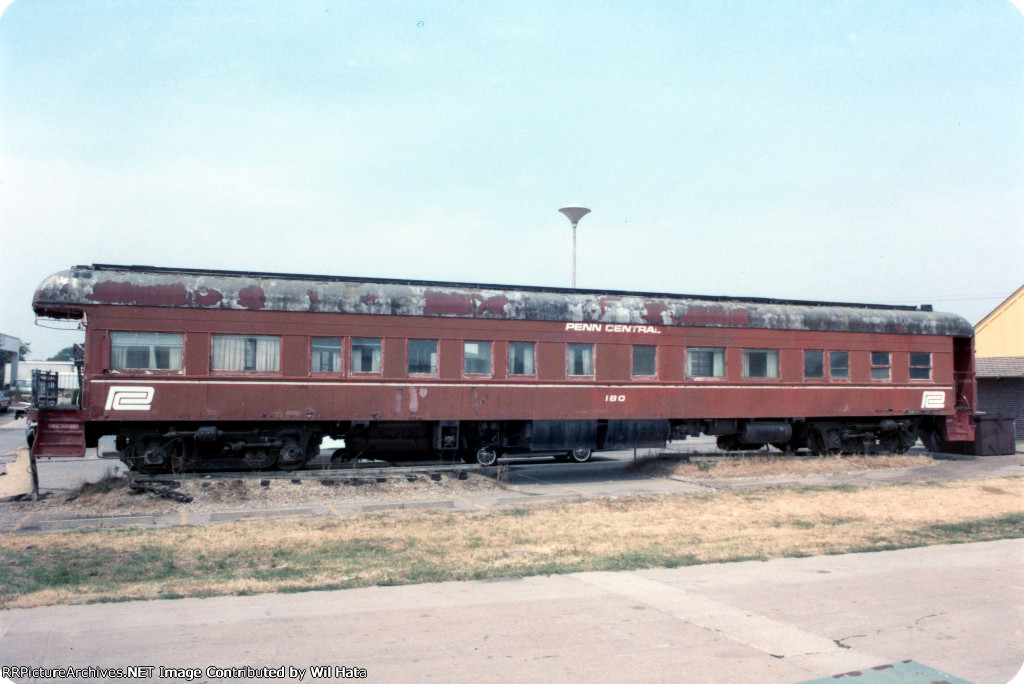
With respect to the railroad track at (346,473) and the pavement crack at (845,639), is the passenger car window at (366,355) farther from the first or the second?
the pavement crack at (845,639)

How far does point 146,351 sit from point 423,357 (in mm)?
4965

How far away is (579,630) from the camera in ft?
20.9

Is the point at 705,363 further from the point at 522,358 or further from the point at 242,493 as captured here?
the point at 242,493

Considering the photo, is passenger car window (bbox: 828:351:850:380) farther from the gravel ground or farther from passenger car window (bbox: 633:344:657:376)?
the gravel ground

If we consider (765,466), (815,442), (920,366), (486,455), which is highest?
(920,366)

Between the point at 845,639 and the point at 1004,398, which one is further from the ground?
the point at 1004,398

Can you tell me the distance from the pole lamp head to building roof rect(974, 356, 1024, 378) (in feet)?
45.1

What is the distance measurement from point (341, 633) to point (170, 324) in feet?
32.9

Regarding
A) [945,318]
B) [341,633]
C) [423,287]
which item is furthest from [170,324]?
[945,318]

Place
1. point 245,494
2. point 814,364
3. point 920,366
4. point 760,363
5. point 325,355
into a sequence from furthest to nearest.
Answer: point 920,366, point 814,364, point 760,363, point 325,355, point 245,494

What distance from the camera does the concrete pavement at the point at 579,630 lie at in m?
5.53

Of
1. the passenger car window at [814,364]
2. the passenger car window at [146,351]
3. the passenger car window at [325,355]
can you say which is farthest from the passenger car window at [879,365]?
the passenger car window at [146,351]

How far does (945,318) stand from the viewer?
21.5 meters

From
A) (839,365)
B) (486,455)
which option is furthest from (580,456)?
(839,365)
